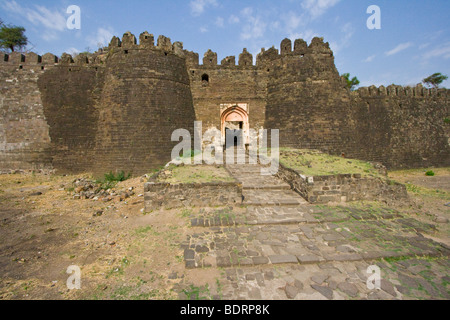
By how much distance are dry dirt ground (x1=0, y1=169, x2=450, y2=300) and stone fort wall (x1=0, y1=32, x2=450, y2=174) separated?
4483 mm

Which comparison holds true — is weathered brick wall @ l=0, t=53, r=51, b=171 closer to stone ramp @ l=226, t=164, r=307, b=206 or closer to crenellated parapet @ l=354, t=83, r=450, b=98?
stone ramp @ l=226, t=164, r=307, b=206

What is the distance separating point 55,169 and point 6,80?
229 inches

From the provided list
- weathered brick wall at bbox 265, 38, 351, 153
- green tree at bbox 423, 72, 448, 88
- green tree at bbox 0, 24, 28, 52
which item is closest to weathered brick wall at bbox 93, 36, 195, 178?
weathered brick wall at bbox 265, 38, 351, 153

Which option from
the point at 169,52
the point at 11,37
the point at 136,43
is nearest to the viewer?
the point at 136,43

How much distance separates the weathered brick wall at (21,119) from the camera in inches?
464

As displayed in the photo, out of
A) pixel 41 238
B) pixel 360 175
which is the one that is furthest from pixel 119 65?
pixel 360 175

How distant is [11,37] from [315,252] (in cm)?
3142

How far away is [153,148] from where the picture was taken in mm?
11289

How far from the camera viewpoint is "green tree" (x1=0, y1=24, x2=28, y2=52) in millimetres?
20141

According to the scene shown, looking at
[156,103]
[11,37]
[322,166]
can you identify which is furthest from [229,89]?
[11,37]

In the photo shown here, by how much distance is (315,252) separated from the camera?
3.99 metres

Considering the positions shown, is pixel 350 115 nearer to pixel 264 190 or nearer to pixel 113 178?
pixel 264 190

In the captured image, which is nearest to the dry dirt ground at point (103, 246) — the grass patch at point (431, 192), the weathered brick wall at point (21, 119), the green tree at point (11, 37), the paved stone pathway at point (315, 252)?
the grass patch at point (431, 192)
